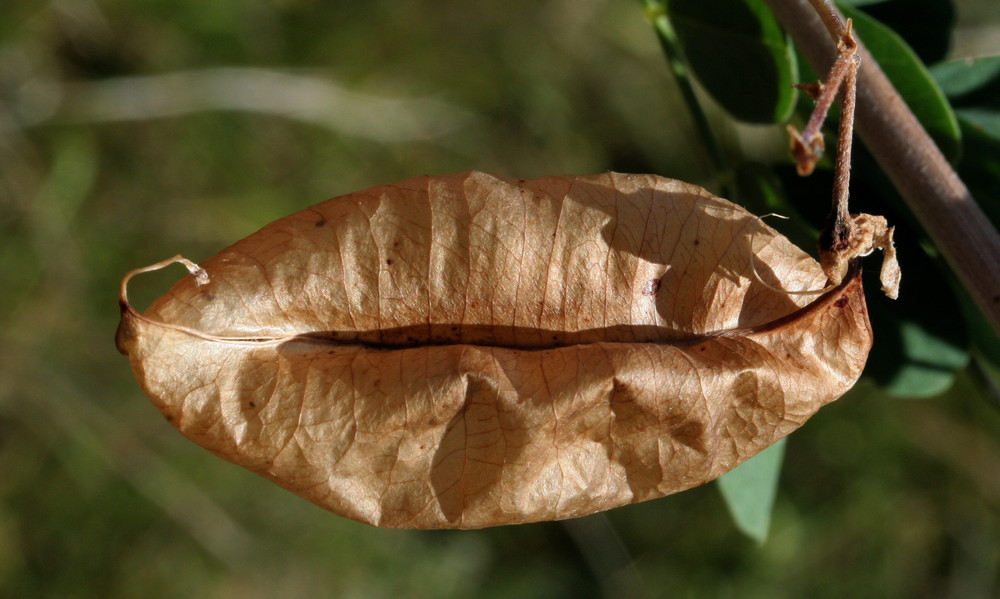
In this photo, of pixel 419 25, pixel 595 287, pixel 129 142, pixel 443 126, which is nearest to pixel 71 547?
pixel 129 142

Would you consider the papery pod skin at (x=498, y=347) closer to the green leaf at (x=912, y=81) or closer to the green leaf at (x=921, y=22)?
the green leaf at (x=912, y=81)

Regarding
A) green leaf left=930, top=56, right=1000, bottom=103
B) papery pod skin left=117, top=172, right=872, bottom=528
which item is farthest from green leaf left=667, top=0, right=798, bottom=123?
papery pod skin left=117, top=172, right=872, bottom=528

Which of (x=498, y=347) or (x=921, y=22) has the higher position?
(x=921, y=22)

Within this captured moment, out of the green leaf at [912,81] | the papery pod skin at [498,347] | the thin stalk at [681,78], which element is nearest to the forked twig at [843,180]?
the papery pod skin at [498,347]

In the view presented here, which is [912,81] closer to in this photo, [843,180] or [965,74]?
[965,74]

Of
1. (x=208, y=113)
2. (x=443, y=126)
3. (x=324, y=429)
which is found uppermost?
(x=324, y=429)

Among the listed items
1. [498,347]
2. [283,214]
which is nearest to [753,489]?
[498,347]

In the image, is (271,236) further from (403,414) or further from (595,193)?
(595,193)
